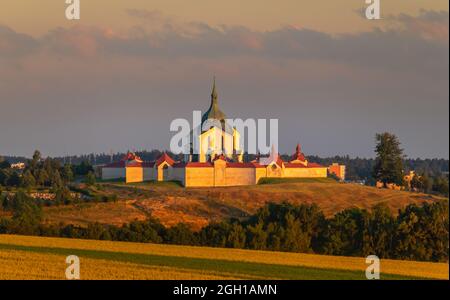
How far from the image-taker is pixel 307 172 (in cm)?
12462

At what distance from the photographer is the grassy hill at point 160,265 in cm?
3412

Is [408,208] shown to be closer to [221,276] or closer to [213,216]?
[213,216]

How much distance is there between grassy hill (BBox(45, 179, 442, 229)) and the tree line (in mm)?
16176

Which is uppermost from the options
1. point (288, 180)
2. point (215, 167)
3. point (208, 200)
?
point (215, 167)

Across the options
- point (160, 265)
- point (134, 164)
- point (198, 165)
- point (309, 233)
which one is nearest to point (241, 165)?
point (198, 165)

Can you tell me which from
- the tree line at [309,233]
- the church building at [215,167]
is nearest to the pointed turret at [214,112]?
the church building at [215,167]

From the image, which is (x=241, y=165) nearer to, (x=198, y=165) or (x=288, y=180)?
(x=198, y=165)

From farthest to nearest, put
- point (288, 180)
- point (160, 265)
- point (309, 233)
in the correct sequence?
point (288, 180)
point (309, 233)
point (160, 265)

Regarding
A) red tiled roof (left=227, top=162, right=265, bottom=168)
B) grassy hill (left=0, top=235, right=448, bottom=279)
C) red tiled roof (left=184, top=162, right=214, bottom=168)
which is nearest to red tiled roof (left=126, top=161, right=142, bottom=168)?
red tiled roof (left=184, top=162, right=214, bottom=168)

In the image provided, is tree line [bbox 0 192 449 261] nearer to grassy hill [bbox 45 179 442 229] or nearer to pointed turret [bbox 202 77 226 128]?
grassy hill [bbox 45 179 442 229]

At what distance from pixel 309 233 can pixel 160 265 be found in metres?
32.0

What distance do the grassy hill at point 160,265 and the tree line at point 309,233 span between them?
38.8 feet

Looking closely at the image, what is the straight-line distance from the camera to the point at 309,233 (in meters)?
69.9
